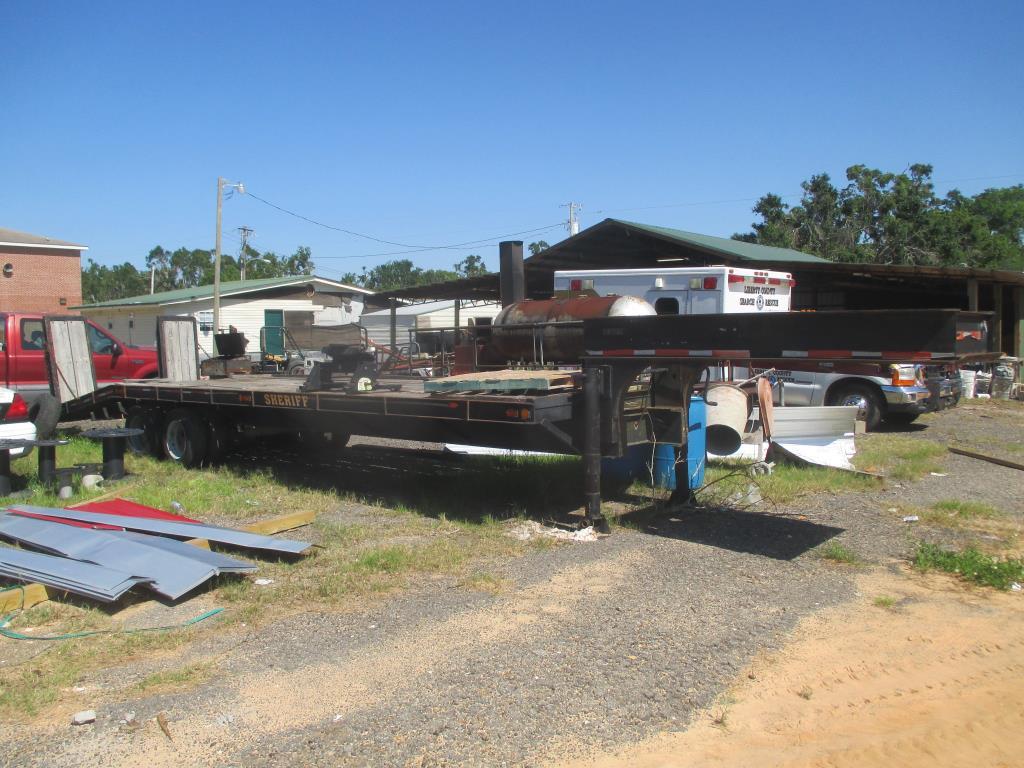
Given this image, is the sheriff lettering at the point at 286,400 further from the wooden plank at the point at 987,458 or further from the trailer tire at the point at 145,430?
the wooden plank at the point at 987,458

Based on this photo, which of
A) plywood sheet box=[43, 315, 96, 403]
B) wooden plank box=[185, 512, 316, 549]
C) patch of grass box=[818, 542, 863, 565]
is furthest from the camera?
plywood sheet box=[43, 315, 96, 403]

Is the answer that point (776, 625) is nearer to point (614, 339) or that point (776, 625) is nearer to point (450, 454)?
point (614, 339)

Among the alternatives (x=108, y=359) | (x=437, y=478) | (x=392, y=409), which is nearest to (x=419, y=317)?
(x=108, y=359)

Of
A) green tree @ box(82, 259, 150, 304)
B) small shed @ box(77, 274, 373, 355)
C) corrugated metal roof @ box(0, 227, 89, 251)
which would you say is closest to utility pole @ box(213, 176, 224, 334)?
small shed @ box(77, 274, 373, 355)

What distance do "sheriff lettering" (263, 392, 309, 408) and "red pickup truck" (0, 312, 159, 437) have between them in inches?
204

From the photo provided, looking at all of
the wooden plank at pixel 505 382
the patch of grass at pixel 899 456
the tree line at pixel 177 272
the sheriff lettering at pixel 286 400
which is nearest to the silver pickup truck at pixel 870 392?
the patch of grass at pixel 899 456

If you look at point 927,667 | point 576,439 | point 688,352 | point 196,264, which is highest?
point 196,264

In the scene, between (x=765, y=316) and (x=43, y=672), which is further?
(x=765, y=316)

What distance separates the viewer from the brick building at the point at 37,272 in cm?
4188

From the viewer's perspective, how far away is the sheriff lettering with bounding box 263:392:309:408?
928cm

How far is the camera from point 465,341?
32.8 feet

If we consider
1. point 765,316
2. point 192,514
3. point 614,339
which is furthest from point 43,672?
point 765,316

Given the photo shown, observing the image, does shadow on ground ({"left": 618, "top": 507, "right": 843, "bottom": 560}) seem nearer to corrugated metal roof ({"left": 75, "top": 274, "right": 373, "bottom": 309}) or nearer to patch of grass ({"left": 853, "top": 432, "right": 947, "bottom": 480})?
patch of grass ({"left": 853, "top": 432, "right": 947, "bottom": 480})

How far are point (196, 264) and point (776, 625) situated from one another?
94662 millimetres
